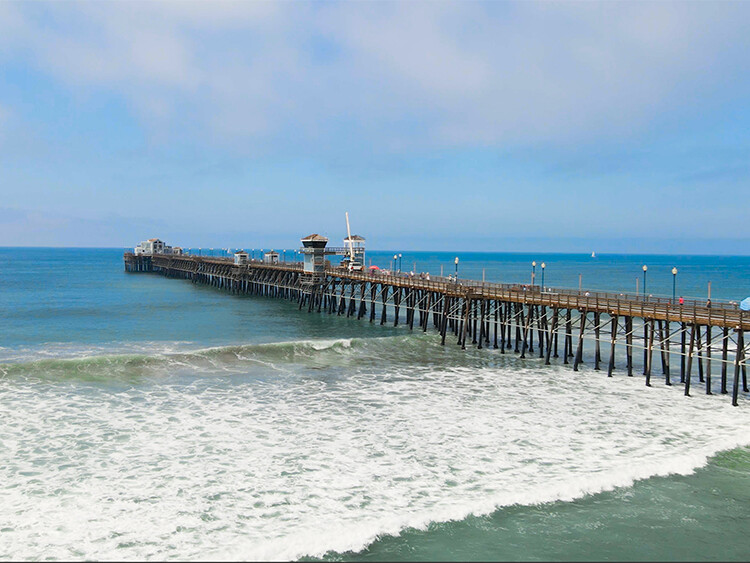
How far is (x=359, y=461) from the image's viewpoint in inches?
782

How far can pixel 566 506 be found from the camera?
1655 centimetres

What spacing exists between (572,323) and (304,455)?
75.8 feet

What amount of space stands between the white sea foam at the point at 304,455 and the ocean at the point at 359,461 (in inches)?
3.3

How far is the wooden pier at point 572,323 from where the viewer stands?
2975 cm

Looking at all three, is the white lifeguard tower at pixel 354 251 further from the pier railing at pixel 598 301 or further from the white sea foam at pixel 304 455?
the white sea foam at pixel 304 455

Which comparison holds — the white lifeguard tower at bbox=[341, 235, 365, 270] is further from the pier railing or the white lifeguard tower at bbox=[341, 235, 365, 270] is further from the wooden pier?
the pier railing

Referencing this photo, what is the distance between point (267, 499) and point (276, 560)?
335cm

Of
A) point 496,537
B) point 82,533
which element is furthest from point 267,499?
point 496,537

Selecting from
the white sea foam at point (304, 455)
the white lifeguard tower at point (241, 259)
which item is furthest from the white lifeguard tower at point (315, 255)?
the white sea foam at point (304, 455)

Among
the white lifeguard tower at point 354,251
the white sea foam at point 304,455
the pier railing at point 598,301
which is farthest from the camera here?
the white lifeguard tower at point 354,251

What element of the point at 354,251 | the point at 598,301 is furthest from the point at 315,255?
the point at 598,301

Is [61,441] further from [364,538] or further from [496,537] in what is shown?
[496,537]

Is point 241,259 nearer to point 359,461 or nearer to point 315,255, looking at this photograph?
point 315,255

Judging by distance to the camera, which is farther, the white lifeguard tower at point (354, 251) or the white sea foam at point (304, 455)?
the white lifeguard tower at point (354, 251)
